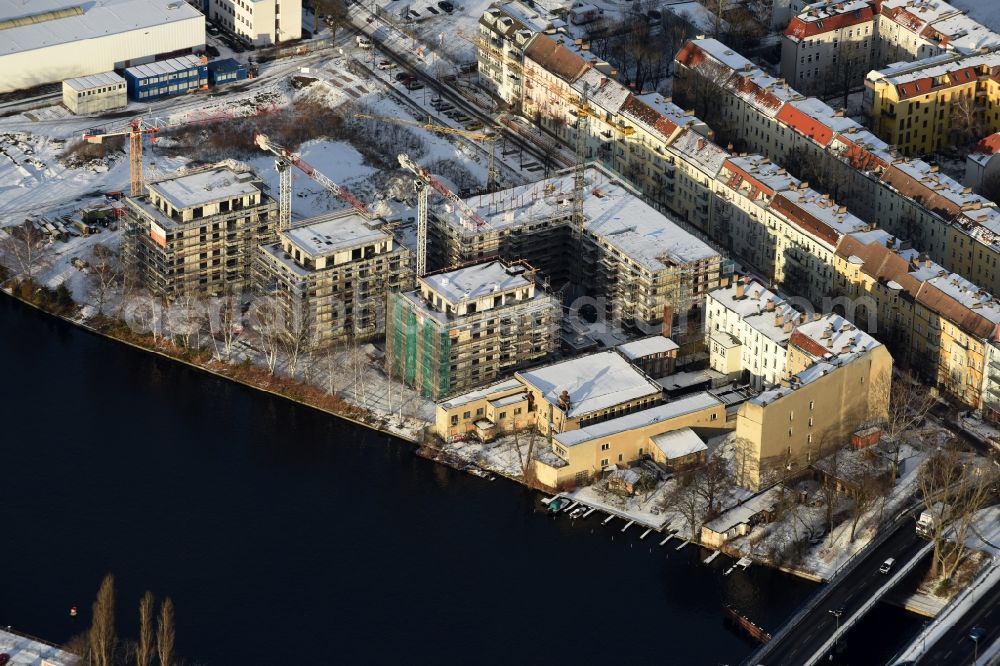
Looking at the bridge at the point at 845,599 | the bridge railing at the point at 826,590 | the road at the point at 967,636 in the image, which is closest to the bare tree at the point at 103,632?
the bridge railing at the point at 826,590

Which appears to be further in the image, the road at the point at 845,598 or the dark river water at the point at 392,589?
the dark river water at the point at 392,589

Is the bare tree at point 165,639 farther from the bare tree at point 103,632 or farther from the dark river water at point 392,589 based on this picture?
the bare tree at point 103,632

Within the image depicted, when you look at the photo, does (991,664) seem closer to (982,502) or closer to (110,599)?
(982,502)

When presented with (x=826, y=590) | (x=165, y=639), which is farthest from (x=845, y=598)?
(x=165, y=639)

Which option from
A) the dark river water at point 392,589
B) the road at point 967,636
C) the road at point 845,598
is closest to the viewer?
the road at point 967,636

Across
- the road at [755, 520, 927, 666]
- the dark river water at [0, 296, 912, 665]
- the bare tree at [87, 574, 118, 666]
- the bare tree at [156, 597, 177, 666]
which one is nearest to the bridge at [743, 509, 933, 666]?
the road at [755, 520, 927, 666]

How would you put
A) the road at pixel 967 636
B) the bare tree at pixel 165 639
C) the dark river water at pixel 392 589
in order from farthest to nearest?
1. the dark river water at pixel 392 589
2. the road at pixel 967 636
3. the bare tree at pixel 165 639

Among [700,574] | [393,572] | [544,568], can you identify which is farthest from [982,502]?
[393,572]
